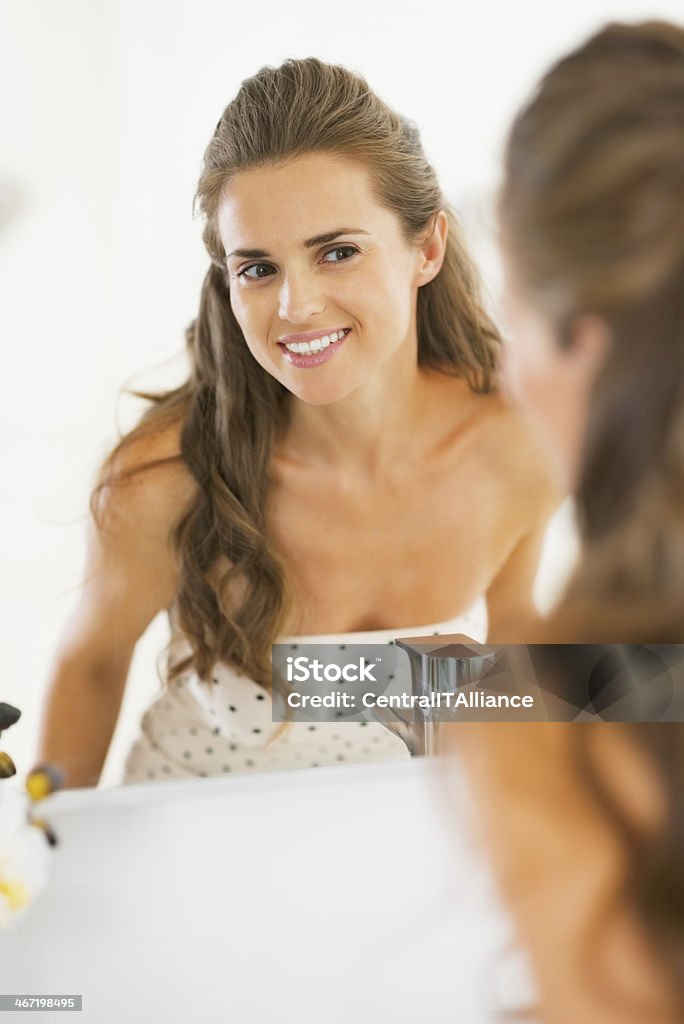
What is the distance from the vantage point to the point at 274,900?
26.8 inches

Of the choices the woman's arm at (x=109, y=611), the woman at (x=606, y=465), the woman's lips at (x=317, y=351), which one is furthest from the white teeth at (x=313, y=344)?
the woman at (x=606, y=465)

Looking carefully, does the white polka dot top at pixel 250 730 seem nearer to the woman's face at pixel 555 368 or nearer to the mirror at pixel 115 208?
the mirror at pixel 115 208

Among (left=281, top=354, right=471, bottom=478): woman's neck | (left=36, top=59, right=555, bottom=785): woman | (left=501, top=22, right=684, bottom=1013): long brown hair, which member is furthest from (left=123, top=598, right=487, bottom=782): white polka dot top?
(left=501, top=22, right=684, bottom=1013): long brown hair

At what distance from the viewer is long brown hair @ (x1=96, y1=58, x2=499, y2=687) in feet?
2.23

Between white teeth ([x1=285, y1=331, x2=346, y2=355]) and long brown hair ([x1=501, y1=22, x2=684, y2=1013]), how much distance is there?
22 centimetres

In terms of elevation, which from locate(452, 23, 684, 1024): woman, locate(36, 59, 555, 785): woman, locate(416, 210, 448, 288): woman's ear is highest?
locate(416, 210, 448, 288): woman's ear

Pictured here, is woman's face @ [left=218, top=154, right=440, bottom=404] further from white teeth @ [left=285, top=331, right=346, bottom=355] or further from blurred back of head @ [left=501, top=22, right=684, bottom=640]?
blurred back of head @ [left=501, top=22, right=684, bottom=640]

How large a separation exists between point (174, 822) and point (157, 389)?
29 centimetres

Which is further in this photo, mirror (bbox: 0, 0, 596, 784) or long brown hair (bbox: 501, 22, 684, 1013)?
mirror (bbox: 0, 0, 596, 784)

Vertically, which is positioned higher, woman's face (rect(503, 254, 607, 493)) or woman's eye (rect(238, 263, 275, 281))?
woman's eye (rect(238, 263, 275, 281))

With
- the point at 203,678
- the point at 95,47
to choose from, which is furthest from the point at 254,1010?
the point at 95,47

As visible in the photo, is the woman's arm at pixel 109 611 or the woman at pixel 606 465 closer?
the woman at pixel 606 465

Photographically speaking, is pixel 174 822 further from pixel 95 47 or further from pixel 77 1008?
pixel 95 47

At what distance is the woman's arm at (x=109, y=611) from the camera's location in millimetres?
695
